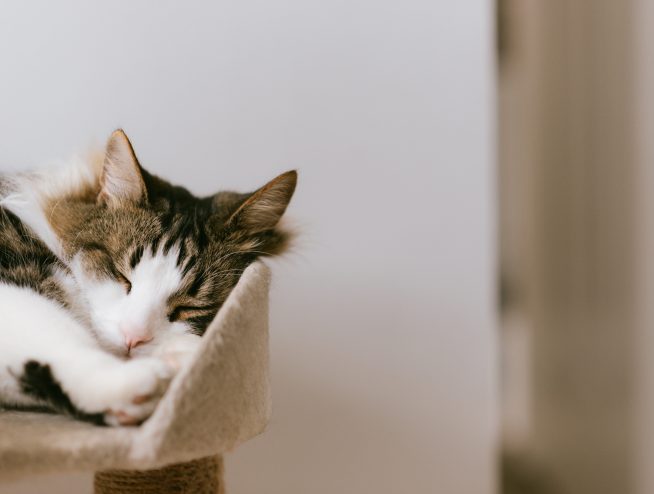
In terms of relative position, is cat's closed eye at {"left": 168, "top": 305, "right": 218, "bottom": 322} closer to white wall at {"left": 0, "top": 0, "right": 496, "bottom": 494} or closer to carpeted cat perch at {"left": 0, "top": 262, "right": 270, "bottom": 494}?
carpeted cat perch at {"left": 0, "top": 262, "right": 270, "bottom": 494}

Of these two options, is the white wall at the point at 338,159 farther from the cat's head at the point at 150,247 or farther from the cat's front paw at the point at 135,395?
the cat's front paw at the point at 135,395

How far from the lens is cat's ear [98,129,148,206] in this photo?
3.27ft

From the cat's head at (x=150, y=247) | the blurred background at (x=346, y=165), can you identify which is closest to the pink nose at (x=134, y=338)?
the cat's head at (x=150, y=247)

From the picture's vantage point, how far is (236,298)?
0.81 m

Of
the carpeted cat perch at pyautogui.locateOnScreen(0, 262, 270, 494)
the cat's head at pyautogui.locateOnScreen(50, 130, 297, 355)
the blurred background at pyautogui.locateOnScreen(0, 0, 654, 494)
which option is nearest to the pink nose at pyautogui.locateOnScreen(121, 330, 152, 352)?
the cat's head at pyautogui.locateOnScreen(50, 130, 297, 355)

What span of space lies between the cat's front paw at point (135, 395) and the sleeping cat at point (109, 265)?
0.11 feet

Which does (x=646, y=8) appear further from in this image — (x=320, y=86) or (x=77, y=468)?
(x=77, y=468)

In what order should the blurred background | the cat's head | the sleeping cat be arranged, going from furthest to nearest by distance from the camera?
the blurred background
the cat's head
the sleeping cat

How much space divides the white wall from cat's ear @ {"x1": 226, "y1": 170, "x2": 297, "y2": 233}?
531mm

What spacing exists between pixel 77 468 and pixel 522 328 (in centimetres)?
203

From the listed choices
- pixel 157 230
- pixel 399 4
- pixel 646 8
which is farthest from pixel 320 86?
pixel 646 8

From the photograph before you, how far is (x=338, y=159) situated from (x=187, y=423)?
1.02 m

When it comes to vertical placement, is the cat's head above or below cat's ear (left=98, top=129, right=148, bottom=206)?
below

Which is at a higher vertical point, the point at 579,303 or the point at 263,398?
the point at 263,398
